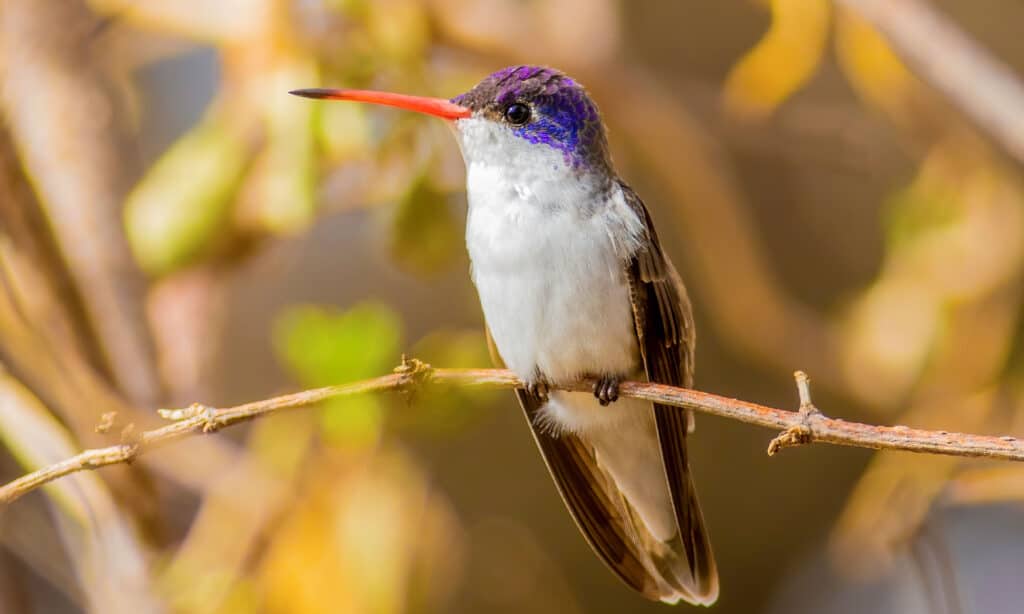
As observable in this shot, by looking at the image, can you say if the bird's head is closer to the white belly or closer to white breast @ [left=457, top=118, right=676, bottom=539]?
white breast @ [left=457, top=118, right=676, bottom=539]

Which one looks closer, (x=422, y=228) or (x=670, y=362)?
(x=670, y=362)

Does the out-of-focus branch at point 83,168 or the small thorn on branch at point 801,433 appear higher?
the out-of-focus branch at point 83,168

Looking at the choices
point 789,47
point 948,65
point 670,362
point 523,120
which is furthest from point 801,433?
point 789,47

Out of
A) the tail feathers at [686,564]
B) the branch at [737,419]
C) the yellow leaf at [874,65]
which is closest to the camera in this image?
the branch at [737,419]

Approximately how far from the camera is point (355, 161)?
7.52 ft

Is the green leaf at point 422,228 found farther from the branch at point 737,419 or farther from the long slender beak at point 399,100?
the branch at point 737,419

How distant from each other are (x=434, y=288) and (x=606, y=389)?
6.80ft

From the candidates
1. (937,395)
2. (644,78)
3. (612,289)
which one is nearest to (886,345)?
(937,395)

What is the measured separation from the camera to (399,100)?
149 centimetres

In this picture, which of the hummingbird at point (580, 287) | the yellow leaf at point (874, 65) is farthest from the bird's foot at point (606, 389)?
the yellow leaf at point (874, 65)

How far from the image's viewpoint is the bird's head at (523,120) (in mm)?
1738

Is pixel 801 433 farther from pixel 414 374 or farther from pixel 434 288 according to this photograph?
pixel 434 288

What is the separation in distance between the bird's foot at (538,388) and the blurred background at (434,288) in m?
0.14

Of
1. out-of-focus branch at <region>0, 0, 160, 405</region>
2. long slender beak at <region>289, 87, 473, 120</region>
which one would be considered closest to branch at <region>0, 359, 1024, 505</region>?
long slender beak at <region>289, 87, 473, 120</region>
